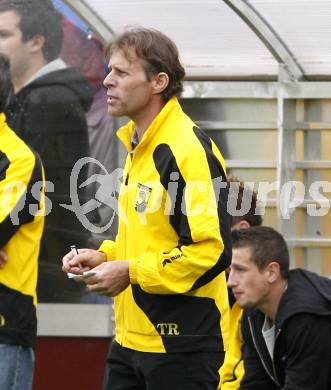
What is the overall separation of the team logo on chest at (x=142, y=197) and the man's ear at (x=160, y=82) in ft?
1.21

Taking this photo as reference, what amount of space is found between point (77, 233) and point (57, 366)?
790mm

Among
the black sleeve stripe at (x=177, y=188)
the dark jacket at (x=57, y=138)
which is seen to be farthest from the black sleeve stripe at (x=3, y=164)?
the dark jacket at (x=57, y=138)

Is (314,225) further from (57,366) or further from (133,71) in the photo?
(133,71)

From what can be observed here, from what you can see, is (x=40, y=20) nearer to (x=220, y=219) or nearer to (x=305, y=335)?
(x=305, y=335)

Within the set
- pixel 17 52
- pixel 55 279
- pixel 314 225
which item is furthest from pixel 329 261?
pixel 17 52

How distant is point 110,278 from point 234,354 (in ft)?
5.64

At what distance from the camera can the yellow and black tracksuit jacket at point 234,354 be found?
5.24 m

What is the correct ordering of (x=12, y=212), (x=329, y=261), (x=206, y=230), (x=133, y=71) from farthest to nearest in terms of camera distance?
(x=329, y=261) → (x=12, y=212) → (x=133, y=71) → (x=206, y=230)

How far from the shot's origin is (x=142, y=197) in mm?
3869

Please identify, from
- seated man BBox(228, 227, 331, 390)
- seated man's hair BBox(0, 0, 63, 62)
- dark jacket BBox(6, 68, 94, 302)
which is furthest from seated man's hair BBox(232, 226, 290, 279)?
seated man's hair BBox(0, 0, 63, 62)

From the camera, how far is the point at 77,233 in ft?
20.8

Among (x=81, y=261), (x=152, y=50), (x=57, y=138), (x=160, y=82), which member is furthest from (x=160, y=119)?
(x=57, y=138)

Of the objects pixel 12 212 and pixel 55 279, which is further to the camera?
pixel 55 279
